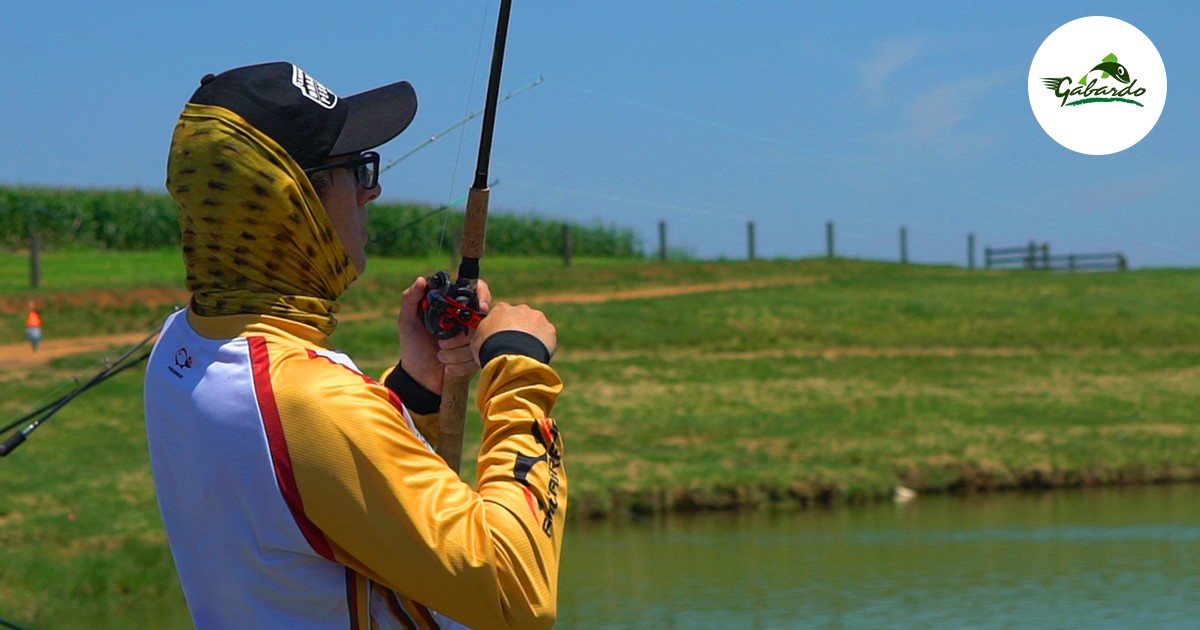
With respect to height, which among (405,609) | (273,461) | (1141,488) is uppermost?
(273,461)

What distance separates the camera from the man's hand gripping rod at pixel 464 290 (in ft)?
7.53

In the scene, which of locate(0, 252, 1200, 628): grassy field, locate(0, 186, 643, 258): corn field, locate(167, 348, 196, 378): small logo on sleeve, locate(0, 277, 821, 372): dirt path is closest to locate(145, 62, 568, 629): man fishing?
locate(167, 348, 196, 378): small logo on sleeve

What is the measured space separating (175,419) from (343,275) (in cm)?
29

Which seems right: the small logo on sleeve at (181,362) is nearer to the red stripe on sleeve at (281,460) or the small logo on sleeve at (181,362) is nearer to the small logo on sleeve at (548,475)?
the red stripe on sleeve at (281,460)

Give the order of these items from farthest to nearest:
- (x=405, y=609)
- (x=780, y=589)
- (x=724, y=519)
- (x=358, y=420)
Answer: (x=724, y=519) → (x=780, y=589) → (x=405, y=609) → (x=358, y=420)

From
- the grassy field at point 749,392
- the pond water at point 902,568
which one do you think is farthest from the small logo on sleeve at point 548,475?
the pond water at point 902,568

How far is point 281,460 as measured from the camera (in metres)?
1.75

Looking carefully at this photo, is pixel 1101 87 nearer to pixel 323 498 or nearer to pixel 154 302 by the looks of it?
pixel 323 498

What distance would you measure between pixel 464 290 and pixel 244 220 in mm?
488

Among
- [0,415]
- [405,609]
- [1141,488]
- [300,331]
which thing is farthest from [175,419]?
[0,415]

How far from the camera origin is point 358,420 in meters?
1.74

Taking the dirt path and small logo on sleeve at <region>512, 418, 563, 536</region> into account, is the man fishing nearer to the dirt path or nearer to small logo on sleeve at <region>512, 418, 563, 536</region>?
small logo on sleeve at <region>512, 418, 563, 536</region>

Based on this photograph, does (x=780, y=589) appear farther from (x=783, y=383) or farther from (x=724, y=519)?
(x=783, y=383)

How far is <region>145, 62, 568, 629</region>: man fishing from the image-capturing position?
1754 millimetres
